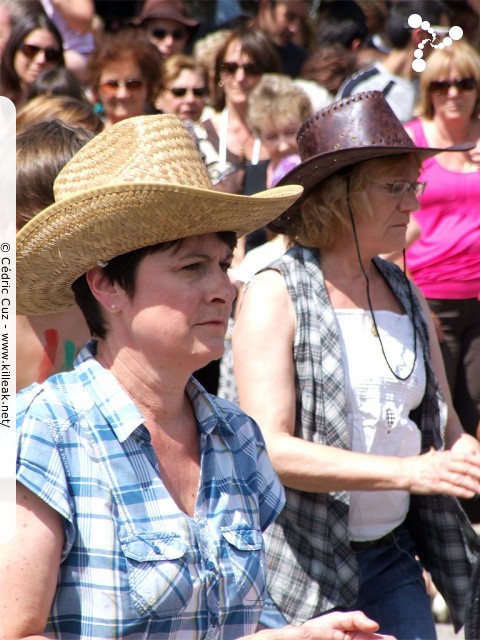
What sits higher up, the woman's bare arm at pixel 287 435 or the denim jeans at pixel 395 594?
the woman's bare arm at pixel 287 435

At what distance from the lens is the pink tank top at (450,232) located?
5207 millimetres

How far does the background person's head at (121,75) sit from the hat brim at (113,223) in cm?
390

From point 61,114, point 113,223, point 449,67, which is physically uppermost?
point 449,67

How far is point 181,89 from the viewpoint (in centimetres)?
664

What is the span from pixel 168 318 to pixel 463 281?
330 centimetres

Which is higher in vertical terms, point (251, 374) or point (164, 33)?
point (164, 33)

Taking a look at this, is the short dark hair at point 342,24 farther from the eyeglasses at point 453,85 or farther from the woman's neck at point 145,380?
the woman's neck at point 145,380

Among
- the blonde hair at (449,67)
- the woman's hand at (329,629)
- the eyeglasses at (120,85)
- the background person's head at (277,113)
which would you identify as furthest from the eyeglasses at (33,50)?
the woman's hand at (329,629)

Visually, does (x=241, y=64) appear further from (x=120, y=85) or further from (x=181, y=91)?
(x=120, y=85)

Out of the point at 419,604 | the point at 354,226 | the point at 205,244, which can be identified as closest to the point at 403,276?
the point at 354,226

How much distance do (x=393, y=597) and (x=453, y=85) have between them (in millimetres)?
3177

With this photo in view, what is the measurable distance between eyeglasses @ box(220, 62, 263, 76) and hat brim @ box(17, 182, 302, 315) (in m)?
4.54

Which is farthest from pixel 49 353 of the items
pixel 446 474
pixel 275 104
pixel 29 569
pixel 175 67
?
pixel 175 67

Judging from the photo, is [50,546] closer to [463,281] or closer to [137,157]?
[137,157]
